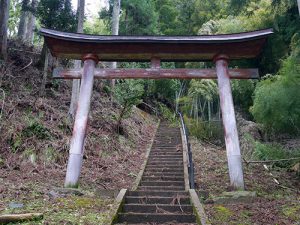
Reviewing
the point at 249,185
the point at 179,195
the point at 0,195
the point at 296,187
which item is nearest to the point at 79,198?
the point at 0,195

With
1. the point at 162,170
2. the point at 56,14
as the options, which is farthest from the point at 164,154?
the point at 56,14

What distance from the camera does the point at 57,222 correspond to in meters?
4.86

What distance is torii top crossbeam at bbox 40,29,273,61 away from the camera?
7715 millimetres

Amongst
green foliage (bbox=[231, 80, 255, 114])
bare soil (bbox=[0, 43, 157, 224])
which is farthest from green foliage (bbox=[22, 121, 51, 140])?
green foliage (bbox=[231, 80, 255, 114])

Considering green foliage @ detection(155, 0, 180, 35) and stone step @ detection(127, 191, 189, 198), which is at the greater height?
green foliage @ detection(155, 0, 180, 35)

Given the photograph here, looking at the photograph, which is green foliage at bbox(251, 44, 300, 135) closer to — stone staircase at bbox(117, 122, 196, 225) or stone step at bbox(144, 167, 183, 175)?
stone staircase at bbox(117, 122, 196, 225)

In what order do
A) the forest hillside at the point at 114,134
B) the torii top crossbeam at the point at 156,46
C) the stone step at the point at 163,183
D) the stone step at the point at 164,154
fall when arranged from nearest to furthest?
the forest hillside at the point at 114,134
the torii top crossbeam at the point at 156,46
the stone step at the point at 163,183
the stone step at the point at 164,154

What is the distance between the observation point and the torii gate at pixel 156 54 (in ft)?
25.0

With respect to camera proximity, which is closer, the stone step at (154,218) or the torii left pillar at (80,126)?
the stone step at (154,218)

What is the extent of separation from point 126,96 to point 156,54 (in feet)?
15.2

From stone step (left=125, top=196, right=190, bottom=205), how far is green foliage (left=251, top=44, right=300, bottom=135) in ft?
16.6

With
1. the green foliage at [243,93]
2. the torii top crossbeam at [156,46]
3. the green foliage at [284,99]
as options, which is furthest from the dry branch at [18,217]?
the green foliage at [243,93]

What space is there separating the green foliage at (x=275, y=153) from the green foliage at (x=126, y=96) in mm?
4636

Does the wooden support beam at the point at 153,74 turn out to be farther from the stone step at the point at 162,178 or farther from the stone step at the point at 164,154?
the stone step at the point at 164,154
